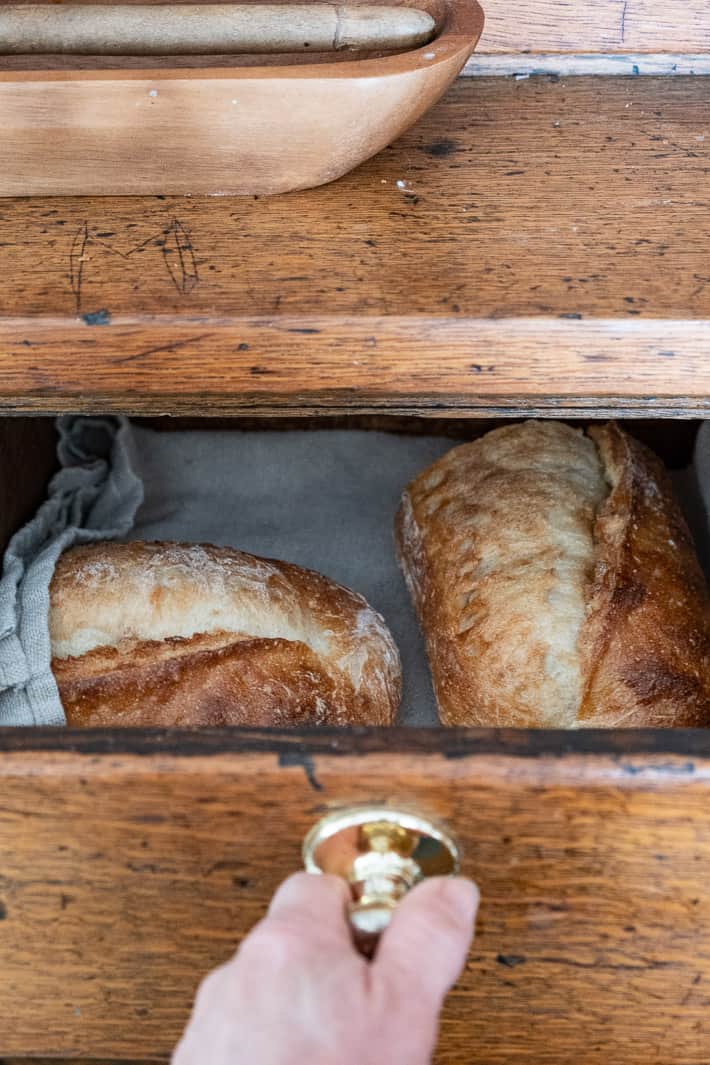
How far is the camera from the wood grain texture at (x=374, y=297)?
0.58 m

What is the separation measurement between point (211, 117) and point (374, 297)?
139 mm

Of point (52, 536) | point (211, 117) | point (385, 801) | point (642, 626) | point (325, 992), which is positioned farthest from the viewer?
point (52, 536)

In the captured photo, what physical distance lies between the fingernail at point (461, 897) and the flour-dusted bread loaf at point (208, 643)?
0.34 meters

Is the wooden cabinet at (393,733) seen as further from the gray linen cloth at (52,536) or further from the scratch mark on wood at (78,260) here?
the gray linen cloth at (52,536)

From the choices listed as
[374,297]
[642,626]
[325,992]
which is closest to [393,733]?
[325,992]

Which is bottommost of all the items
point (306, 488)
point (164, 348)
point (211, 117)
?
point (306, 488)

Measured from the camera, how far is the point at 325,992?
0.38m

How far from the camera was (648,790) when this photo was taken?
1.58ft

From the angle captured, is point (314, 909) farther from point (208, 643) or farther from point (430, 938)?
point (208, 643)

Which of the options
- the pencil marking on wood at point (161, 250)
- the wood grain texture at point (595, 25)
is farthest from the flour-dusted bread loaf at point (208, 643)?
the wood grain texture at point (595, 25)

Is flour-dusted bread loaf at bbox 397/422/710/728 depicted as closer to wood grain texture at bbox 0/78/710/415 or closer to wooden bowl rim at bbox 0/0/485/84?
wood grain texture at bbox 0/78/710/415

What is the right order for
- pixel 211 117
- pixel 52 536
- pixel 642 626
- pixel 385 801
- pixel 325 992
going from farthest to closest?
pixel 52 536 → pixel 642 626 → pixel 211 117 → pixel 385 801 → pixel 325 992

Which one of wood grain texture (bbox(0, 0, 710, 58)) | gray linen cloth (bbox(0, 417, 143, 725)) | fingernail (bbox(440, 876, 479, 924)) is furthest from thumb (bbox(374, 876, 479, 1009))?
wood grain texture (bbox(0, 0, 710, 58))

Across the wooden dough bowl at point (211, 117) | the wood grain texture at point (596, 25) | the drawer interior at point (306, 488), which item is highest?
the wood grain texture at point (596, 25)
